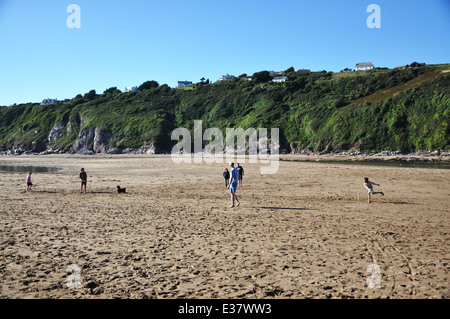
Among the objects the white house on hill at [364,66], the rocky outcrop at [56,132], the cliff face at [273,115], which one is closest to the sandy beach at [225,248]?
the cliff face at [273,115]

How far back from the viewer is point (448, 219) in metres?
9.91

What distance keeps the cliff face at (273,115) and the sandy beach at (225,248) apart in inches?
1967

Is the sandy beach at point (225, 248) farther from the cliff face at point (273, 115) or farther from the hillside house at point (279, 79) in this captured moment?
the hillside house at point (279, 79)

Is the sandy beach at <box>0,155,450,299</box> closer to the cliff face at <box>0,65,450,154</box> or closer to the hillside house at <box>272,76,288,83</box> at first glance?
the cliff face at <box>0,65,450,154</box>

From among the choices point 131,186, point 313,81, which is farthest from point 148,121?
point 131,186

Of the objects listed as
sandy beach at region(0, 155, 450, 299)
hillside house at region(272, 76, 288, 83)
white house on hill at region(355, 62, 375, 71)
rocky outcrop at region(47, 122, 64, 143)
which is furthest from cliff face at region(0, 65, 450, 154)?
sandy beach at region(0, 155, 450, 299)

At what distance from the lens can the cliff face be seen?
5759cm

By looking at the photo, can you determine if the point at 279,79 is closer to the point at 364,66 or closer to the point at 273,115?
the point at 273,115

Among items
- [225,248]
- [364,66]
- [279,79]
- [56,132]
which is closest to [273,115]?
[279,79]

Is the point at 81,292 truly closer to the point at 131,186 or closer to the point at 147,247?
the point at 147,247

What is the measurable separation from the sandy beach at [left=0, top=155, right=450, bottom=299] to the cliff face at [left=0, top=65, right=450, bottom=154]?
49974 mm

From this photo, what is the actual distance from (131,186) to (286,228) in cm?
1297

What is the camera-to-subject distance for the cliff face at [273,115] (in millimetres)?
57594
